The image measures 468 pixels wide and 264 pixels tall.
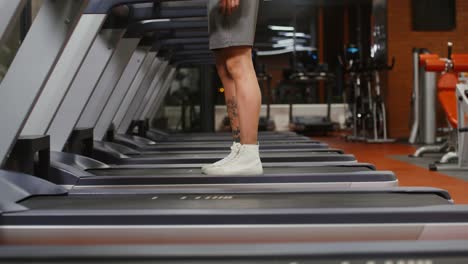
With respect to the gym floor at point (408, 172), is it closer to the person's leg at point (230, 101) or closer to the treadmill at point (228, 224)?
the person's leg at point (230, 101)

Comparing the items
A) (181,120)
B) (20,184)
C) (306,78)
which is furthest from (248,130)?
(306,78)

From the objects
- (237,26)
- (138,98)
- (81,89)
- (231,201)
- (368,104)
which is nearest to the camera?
(231,201)

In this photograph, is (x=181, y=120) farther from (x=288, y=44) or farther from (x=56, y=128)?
(x=56, y=128)

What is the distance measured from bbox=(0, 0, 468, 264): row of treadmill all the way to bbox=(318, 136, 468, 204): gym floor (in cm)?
57

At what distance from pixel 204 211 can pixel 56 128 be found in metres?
Result: 1.69

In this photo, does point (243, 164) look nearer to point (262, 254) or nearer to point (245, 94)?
point (245, 94)

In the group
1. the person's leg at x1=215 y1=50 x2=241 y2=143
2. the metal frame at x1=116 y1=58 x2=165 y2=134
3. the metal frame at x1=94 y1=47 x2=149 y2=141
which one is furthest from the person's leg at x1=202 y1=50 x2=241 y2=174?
the metal frame at x1=116 y1=58 x2=165 y2=134

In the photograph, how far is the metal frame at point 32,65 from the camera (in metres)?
2.05

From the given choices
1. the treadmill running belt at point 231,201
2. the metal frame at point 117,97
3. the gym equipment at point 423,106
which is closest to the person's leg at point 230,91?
the treadmill running belt at point 231,201

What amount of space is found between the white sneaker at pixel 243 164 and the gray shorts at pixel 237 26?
45 centimetres

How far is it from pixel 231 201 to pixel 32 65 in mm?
878

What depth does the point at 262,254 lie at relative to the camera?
1234 mm

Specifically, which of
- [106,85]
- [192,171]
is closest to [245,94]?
[192,171]

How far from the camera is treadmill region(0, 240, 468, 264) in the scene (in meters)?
1.23
